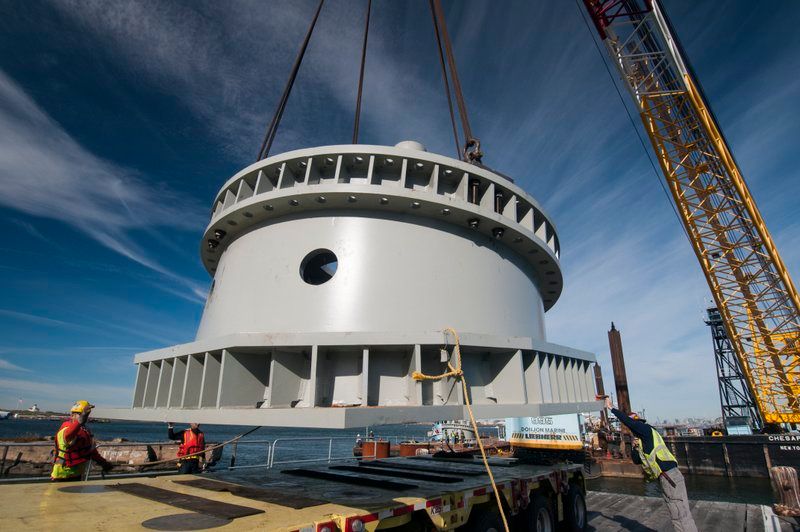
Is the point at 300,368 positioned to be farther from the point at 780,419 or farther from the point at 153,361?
the point at 780,419

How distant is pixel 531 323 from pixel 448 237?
2944mm

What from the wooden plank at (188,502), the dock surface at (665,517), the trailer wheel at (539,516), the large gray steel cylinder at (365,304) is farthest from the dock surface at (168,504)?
the dock surface at (665,517)

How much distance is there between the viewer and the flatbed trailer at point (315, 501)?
12.6ft

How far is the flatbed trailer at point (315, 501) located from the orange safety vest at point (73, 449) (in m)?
0.57

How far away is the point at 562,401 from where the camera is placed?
7844mm

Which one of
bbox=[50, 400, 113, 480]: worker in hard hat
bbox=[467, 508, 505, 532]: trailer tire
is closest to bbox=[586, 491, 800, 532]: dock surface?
bbox=[467, 508, 505, 532]: trailer tire

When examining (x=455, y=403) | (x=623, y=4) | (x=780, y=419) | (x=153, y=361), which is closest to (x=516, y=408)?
(x=455, y=403)

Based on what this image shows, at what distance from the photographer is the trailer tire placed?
18.4 feet

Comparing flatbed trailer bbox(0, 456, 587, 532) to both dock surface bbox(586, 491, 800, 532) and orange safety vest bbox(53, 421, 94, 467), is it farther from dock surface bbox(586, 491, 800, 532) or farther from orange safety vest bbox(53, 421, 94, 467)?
dock surface bbox(586, 491, 800, 532)

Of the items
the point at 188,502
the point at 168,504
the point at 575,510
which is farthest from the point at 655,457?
the point at 168,504

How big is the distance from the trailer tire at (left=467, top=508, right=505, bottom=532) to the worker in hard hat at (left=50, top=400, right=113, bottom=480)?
598 centimetres

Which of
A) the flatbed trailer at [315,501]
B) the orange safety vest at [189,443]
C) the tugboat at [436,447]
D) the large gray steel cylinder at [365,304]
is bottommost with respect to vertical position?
the tugboat at [436,447]

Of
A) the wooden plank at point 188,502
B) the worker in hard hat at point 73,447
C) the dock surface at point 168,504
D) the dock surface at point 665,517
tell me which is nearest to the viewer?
the dock surface at point 168,504

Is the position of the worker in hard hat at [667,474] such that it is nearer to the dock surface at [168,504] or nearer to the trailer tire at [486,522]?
the trailer tire at [486,522]
